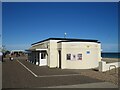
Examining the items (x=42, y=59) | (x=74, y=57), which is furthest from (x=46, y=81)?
(x=42, y=59)

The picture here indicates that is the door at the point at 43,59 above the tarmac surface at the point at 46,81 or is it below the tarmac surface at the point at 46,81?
above

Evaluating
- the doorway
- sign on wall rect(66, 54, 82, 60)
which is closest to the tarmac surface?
sign on wall rect(66, 54, 82, 60)

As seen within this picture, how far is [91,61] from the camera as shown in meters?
23.4

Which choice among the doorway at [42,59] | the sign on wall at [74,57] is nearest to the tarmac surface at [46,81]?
the sign on wall at [74,57]

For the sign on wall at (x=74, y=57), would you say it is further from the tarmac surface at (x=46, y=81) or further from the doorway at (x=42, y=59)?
the doorway at (x=42, y=59)

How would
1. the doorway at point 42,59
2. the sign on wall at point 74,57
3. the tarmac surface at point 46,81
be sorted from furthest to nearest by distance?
the doorway at point 42,59, the sign on wall at point 74,57, the tarmac surface at point 46,81

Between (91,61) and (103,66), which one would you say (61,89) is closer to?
(103,66)

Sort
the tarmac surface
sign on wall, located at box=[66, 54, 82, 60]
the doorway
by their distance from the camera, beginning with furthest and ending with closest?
the doorway < sign on wall, located at box=[66, 54, 82, 60] < the tarmac surface

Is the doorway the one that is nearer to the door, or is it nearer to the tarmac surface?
the door

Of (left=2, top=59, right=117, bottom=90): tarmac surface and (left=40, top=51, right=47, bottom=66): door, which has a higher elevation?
(left=40, top=51, right=47, bottom=66): door

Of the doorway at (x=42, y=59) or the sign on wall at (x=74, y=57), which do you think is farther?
the doorway at (x=42, y=59)

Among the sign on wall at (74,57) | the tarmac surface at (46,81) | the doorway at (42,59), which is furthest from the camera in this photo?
the doorway at (42,59)

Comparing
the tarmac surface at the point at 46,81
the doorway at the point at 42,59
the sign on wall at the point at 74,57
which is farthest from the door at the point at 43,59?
the tarmac surface at the point at 46,81

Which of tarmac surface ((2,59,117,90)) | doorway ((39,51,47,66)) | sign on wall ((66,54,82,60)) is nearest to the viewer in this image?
tarmac surface ((2,59,117,90))
